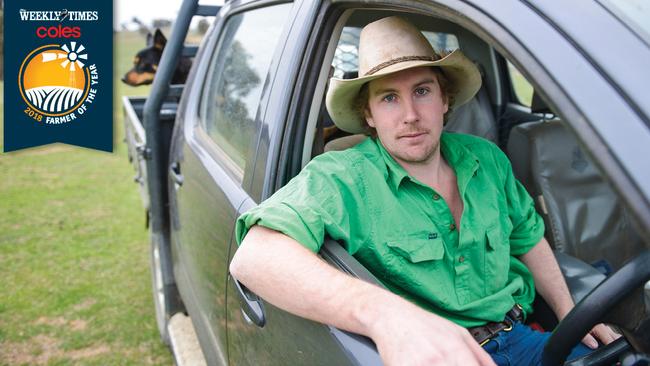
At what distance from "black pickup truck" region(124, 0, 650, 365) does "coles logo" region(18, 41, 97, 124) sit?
168 centimetres

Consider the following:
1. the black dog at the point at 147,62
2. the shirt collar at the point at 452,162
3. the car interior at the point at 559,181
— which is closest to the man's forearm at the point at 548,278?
the car interior at the point at 559,181

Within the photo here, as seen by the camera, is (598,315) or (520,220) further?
(520,220)

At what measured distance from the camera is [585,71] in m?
Result: 0.83

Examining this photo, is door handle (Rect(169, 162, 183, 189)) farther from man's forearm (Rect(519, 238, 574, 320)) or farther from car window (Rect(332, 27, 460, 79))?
man's forearm (Rect(519, 238, 574, 320))

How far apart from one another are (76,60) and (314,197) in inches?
168

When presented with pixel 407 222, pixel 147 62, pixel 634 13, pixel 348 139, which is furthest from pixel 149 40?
pixel 634 13

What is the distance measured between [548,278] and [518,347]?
1.15ft

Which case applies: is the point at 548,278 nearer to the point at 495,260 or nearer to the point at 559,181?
the point at 495,260

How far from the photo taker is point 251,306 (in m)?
1.47

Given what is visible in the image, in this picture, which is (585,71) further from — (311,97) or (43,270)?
(43,270)

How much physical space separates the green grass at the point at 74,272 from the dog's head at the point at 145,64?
1389 millimetres

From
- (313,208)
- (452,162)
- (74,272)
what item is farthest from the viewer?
(74,272)

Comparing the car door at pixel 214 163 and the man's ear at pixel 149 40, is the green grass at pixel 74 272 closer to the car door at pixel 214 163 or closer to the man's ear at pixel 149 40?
the car door at pixel 214 163

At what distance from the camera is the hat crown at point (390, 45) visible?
1529mm
